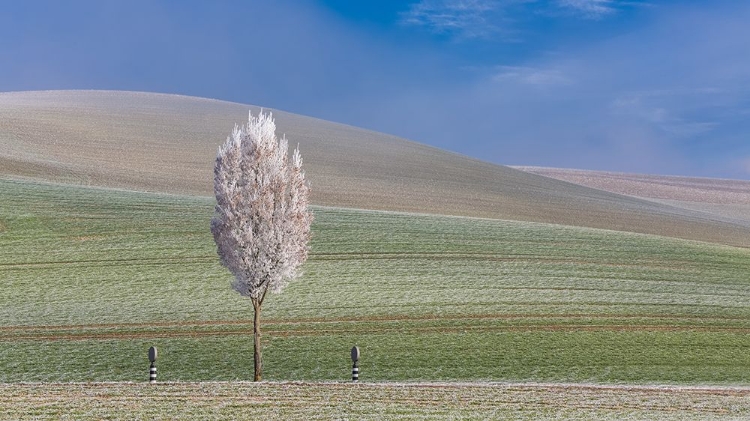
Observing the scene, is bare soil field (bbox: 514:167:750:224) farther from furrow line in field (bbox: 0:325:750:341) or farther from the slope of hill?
furrow line in field (bbox: 0:325:750:341)

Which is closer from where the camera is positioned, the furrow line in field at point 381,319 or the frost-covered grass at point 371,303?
the frost-covered grass at point 371,303

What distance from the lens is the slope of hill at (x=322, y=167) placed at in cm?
7331

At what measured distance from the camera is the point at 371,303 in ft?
128

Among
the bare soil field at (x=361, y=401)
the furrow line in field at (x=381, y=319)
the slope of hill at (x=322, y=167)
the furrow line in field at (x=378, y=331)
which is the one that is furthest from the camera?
the slope of hill at (x=322, y=167)

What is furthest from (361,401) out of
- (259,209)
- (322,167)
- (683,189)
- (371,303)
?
(683,189)

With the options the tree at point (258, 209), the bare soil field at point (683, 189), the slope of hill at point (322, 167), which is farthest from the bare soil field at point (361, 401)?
the bare soil field at point (683, 189)

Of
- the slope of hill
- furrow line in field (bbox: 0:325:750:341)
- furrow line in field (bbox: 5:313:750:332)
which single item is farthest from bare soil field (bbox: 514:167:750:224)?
furrow line in field (bbox: 0:325:750:341)

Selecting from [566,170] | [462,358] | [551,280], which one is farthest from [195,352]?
[566,170]

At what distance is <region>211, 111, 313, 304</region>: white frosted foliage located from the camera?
96.9 ft

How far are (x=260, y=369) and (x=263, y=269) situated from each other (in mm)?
3377

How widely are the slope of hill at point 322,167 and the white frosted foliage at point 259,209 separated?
39.6 m

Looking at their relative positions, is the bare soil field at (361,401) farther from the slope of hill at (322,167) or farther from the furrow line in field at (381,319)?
the slope of hill at (322,167)

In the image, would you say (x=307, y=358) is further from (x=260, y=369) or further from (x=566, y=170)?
(x=566, y=170)

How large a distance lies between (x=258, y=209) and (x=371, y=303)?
35.5 feet
